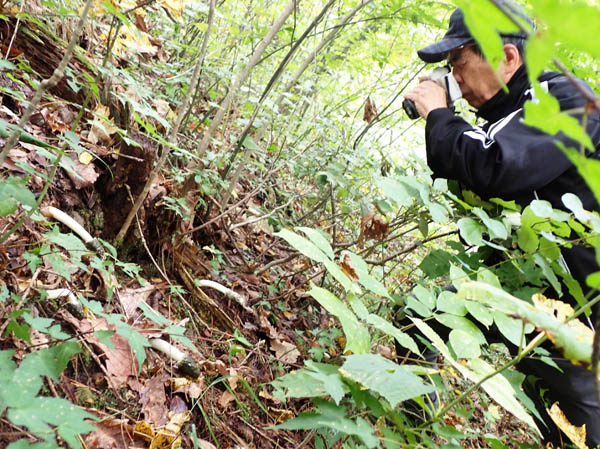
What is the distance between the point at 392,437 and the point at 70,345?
0.78 m


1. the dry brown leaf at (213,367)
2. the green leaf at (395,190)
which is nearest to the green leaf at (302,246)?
the green leaf at (395,190)

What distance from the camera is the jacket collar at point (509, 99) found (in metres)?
1.78

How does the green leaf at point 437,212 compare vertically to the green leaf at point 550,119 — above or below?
below

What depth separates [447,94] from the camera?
1.95 meters

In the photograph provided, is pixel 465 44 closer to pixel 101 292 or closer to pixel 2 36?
pixel 101 292

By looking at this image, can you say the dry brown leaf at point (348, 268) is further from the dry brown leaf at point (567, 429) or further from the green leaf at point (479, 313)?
the dry brown leaf at point (567, 429)

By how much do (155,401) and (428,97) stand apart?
5.89 feet

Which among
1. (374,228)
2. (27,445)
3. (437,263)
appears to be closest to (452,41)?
(374,228)

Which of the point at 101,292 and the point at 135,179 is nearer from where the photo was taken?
the point at 101,292

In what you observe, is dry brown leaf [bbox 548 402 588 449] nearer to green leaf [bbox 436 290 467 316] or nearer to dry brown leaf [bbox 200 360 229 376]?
green leaf [bbox 436 290 467 316]

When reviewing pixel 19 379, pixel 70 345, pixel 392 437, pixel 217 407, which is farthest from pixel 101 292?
pixel 392 437

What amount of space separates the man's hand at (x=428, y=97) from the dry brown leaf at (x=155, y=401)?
1.67m

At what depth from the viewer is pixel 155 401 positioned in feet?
4.94

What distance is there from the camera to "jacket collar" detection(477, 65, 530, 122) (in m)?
1.78
